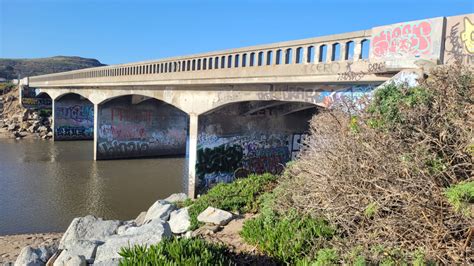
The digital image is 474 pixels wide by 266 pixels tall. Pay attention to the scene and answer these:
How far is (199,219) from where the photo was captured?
390 inches

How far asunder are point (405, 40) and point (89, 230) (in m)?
9.88

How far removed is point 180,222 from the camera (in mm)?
10461

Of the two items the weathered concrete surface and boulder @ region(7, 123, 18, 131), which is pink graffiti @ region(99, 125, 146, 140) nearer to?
the weathered concrete surface

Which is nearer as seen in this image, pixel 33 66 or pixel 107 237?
pixel 107 237

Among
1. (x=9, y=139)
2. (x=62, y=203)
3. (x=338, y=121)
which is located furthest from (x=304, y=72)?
(x=9, y=139)

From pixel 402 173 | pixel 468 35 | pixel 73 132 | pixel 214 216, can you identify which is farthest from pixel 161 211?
pixel 73 132

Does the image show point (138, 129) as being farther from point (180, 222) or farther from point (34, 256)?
point (34, 256)

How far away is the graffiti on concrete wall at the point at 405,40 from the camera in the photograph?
32.8 feet

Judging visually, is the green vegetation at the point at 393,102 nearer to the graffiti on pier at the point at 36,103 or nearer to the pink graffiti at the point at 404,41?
the pink graffiti at the point at 404,41

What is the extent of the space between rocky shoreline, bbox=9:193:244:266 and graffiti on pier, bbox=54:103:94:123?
116 ft

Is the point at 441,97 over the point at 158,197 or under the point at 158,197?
over

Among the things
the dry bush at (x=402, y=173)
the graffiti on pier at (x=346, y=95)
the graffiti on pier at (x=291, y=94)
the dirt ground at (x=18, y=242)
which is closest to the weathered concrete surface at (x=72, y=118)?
the dirt ground at (x=18, y=242)

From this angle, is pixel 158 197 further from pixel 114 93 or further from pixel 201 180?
pixel 114 93

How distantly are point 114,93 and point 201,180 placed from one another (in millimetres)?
13329
